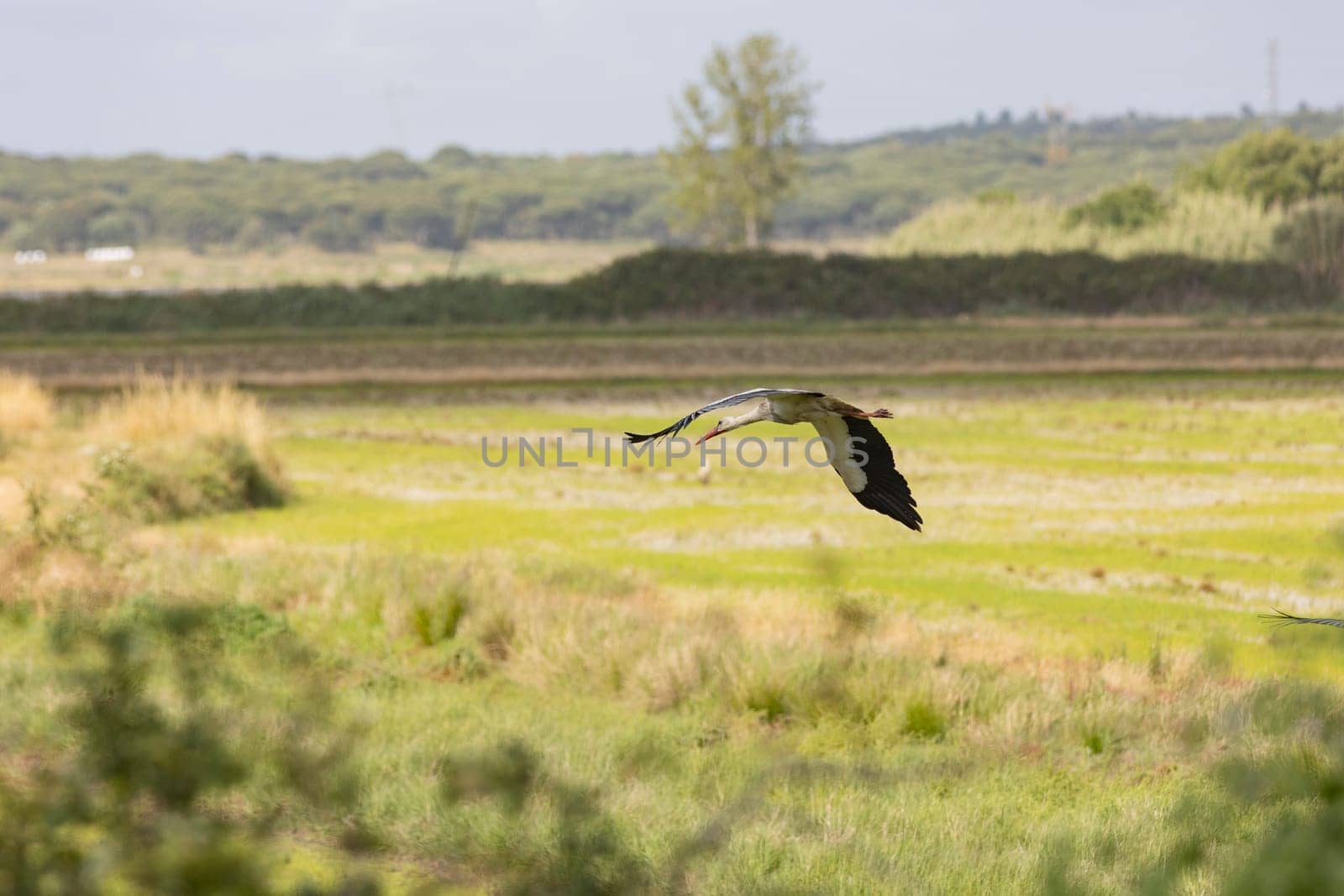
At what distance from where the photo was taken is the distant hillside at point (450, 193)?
459 feet

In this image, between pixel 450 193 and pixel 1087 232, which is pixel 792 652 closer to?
pixel 1087 232

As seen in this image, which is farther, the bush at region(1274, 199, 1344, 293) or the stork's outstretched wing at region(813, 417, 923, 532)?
the bush at region(1274, 199, 1344, 293)

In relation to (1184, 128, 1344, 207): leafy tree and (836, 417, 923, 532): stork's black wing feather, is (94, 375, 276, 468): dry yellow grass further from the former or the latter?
(1184, 128, 1344, 207): leafy tree

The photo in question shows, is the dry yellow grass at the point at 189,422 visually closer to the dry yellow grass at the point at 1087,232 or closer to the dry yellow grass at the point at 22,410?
the dry yellow grass at the point at 22,410

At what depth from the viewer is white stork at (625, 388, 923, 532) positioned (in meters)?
2.41

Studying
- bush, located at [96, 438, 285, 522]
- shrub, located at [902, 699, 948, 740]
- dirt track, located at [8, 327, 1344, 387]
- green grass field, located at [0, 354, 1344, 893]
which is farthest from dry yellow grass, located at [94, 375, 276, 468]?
dirt track, located at [8, 327, 1344, 387]

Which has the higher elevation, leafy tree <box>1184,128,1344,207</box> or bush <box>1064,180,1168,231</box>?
leafy tree <box>1184,128,1344,207</box>

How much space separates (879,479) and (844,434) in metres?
0.14

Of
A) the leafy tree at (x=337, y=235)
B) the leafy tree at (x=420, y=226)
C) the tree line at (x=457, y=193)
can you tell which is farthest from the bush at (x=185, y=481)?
the leafy tree at (x=420, y=226)

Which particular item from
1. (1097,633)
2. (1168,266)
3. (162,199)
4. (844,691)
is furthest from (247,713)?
(162,199)

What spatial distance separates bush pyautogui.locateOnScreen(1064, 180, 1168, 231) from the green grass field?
108ft

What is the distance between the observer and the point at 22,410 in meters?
23.4

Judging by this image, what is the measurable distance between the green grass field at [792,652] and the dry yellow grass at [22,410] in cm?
61

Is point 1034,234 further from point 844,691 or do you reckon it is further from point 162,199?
point 162,199
